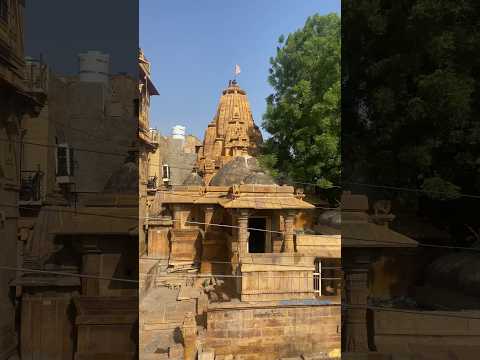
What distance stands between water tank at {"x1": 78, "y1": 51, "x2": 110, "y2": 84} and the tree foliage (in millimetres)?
1917

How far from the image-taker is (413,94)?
2.62 metres

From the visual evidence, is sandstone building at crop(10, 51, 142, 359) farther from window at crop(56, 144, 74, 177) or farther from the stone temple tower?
the stone temple tower

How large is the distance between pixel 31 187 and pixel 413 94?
118 inches

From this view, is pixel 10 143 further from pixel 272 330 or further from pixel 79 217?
pixel 272 330

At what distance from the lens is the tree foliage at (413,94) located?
2.54 m

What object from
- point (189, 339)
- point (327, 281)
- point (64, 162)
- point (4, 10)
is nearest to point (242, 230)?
point (327, 281)

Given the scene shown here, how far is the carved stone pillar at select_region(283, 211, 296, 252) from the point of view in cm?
761

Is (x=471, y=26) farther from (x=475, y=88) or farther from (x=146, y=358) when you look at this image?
(x=146, y=358)

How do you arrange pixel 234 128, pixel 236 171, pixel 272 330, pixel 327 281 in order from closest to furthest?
pixel 272 330, pixel 327 281, pixel 236 171, pixel 234 128

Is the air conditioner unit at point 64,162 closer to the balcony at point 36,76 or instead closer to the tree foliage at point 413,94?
the balcony at point 36,76

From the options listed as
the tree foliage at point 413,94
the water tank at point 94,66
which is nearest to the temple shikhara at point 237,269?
the tree foliage at point 413,94

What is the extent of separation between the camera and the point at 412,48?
262cm

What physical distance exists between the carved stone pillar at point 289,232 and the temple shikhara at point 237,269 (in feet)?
0.08

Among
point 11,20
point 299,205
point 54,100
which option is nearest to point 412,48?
point 54,100
